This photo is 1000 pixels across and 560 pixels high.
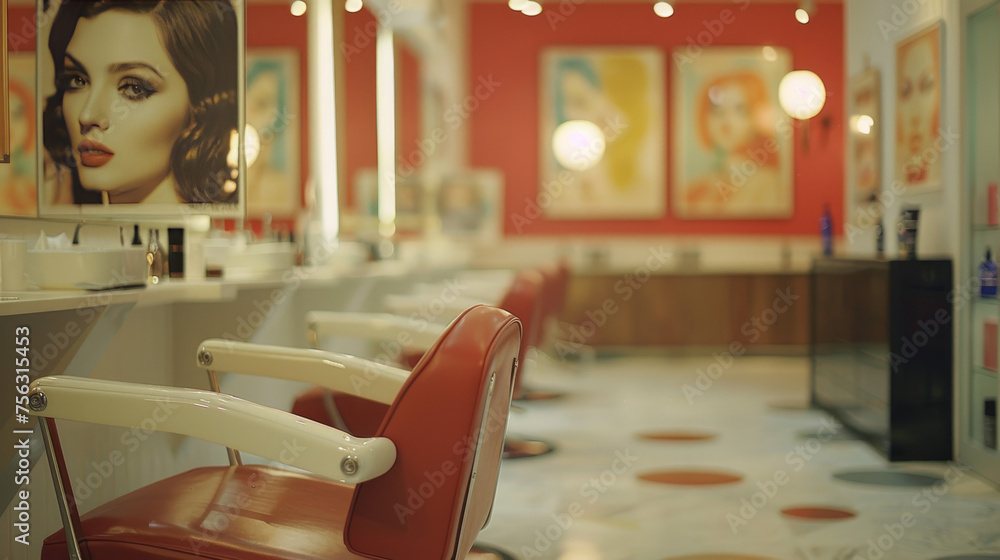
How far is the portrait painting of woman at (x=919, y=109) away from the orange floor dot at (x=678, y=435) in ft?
4.82

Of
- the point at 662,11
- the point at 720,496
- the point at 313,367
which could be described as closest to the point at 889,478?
the point at 720,496

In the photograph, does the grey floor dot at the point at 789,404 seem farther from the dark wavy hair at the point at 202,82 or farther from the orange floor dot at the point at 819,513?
the dark wavy hair at the point at 202,82

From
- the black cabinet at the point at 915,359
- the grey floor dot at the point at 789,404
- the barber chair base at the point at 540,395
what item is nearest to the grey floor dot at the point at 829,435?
the black cabinet at the point at 915,359

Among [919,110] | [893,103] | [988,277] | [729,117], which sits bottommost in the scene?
[988,277]

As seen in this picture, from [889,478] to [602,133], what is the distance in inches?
183

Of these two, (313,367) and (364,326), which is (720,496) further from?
(313,367)

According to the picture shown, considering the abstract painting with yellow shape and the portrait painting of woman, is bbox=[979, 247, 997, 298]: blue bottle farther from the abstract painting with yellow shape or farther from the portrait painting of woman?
the abstract painting with yellow shape

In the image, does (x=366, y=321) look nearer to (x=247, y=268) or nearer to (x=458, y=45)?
(x=247, y=268)

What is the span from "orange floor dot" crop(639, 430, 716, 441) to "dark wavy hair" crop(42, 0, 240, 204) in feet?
8.25

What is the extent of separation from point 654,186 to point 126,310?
5.90m

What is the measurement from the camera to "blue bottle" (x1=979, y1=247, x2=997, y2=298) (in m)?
3.28

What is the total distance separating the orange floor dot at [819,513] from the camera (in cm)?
280

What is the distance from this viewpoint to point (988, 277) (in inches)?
130

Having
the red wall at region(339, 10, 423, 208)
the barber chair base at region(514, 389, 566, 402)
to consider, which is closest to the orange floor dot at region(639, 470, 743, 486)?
the barber chair base at region(514, 389, 566, 402)
